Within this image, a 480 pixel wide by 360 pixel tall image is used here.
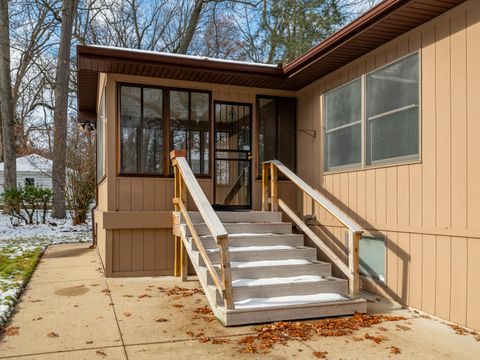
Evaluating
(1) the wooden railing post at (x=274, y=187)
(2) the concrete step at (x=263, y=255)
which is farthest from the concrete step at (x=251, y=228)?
(1) the wooden railing post at (x=274, y=187)

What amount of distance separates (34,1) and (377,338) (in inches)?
793

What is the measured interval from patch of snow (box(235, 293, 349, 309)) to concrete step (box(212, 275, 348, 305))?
41 millimetres

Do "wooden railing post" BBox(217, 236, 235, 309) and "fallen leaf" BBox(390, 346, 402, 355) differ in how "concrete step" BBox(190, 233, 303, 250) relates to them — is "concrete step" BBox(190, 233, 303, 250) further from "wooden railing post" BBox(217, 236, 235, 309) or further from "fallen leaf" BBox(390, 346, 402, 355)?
"fallen leaf" BBox(390, 346, 402, 355)

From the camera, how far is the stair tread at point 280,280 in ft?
15.7

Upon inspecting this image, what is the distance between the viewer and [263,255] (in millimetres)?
5461

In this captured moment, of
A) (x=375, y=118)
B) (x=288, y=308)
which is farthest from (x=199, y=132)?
(x=288, y=308)

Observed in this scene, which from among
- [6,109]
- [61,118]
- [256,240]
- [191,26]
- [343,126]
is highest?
[191,26]

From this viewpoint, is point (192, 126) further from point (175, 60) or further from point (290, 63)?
point (290, 63)

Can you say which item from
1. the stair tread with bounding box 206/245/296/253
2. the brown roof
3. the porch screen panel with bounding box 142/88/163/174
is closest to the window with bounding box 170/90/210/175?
the porch screen panel with bounding box 142/88/163/174

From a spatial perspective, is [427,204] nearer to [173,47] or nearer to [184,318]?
[184,318]

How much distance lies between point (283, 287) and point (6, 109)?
16049mm

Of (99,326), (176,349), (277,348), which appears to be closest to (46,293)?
(99,326)

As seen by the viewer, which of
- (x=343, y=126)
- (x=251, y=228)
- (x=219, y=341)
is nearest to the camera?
(x=219, y=341)

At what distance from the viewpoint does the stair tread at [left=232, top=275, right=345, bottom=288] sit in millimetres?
4797
